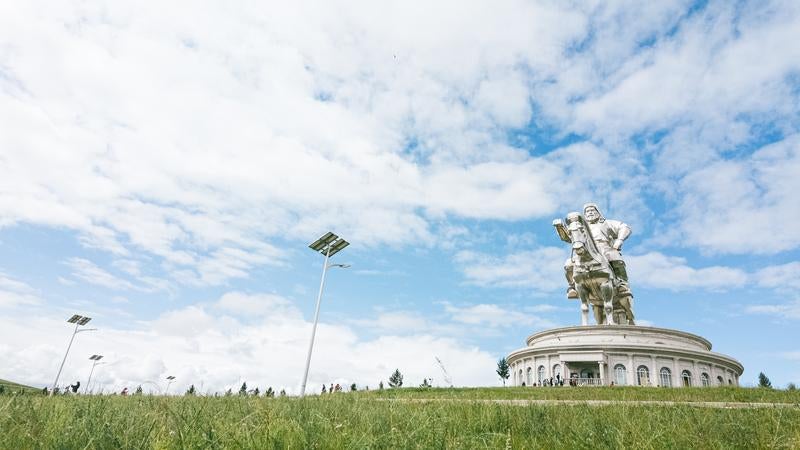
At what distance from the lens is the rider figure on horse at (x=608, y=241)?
117 ft

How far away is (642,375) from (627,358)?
4.86ft

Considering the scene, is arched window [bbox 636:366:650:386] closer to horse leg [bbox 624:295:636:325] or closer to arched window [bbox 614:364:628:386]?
arched window [bbox 614:364:628:386]

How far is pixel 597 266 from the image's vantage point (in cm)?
3331

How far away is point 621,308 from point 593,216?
747 centimetres

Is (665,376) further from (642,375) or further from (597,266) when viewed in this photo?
(597,266)

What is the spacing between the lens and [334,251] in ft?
94.9

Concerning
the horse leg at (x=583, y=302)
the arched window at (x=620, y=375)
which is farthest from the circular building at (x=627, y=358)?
the horse leg at (x=583, y=302)

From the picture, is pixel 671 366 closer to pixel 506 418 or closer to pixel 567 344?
pixel 567 344

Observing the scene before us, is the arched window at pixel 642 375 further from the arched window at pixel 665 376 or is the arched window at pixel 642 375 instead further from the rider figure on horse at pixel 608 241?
the rider figure on horse at pixel 608 241

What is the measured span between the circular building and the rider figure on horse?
3782 mm

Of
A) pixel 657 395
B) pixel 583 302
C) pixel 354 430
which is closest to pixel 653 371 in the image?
pixel 583 302

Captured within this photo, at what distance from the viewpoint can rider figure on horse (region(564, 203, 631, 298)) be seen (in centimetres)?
3558

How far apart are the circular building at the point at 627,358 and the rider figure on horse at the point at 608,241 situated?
3782 millimetres

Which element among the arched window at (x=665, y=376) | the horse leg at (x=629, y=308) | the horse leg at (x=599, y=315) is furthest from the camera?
the horse leg at (x=629, y=308)
